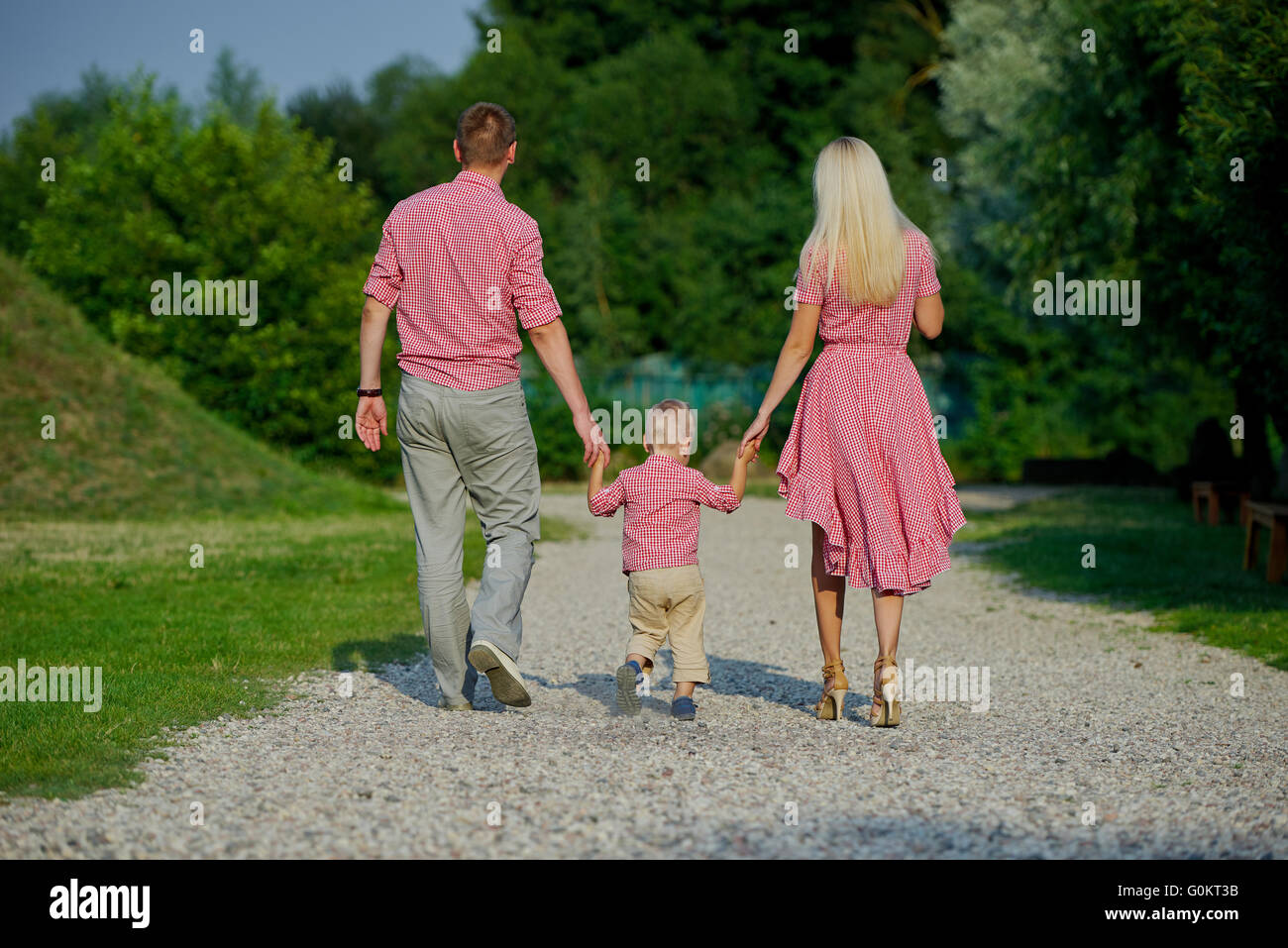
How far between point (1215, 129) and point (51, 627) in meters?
9.23

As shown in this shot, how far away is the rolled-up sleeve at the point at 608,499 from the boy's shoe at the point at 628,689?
0.71m

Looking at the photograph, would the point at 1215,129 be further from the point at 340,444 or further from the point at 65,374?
the point at 340,444

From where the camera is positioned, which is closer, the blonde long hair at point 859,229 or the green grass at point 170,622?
the green grass at point 170,622

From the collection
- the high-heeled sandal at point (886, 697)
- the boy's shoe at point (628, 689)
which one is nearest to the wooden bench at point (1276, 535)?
the high-heeled sandal at point (886, 697)

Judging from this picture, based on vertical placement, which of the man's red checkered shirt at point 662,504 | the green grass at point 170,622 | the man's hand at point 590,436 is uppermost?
the man's hand at point 590,436

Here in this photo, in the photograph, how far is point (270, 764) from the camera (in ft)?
15.7

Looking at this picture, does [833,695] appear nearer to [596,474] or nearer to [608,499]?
[608,499]

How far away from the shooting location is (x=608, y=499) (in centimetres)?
587

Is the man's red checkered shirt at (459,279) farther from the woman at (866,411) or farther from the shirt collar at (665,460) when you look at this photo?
the woman at (866,411)

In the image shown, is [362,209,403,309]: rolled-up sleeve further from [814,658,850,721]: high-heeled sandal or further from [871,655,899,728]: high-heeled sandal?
[871,655,899,728]: high-heeled sandal

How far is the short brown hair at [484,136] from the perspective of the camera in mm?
5680
